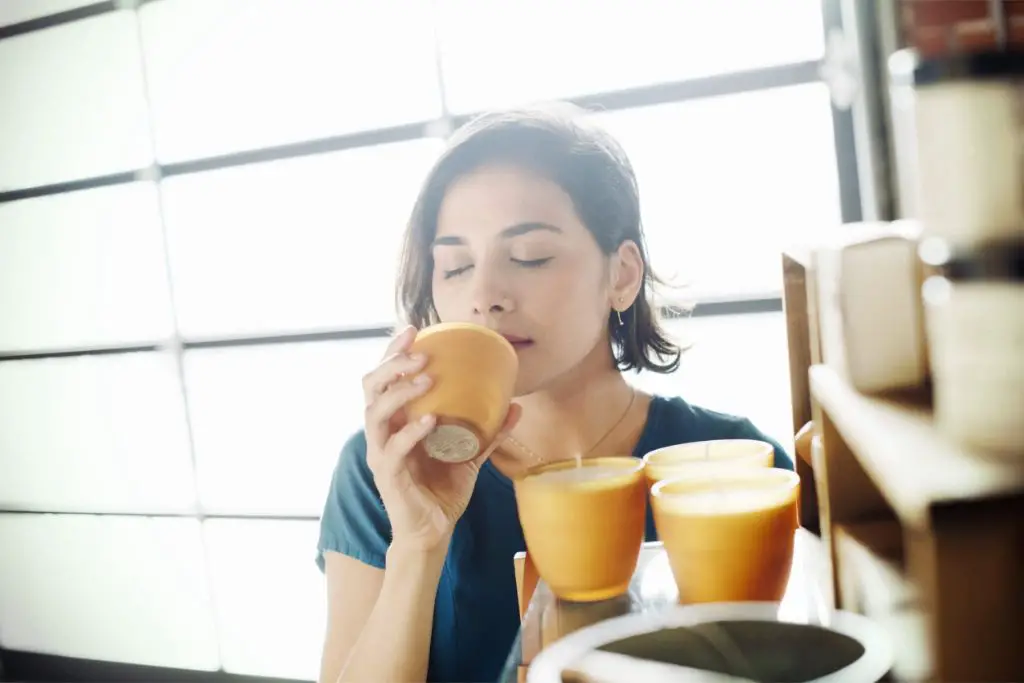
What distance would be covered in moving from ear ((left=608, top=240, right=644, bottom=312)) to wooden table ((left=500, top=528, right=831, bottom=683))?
468mm

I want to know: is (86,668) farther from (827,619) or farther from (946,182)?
(946,182)

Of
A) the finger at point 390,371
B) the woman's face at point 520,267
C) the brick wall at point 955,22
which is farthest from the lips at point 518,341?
the brick wall at point 955,22

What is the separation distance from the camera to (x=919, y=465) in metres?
0.27

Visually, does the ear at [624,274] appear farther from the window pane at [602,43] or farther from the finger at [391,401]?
the window pane at [602,43]

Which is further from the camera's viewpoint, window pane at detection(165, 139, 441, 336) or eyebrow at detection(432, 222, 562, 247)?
window pane at detection(165, 139, 441, 336)

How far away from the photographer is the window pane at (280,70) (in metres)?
1.80

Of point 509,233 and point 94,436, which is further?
point 94,436

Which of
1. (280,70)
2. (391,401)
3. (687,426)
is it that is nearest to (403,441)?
(391,401)

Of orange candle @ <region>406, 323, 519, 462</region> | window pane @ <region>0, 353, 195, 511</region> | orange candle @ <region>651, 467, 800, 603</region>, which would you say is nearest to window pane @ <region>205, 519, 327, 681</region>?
window pane @ <region>0, 353, 195, 511</region>

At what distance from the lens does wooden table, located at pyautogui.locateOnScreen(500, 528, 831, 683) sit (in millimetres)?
552

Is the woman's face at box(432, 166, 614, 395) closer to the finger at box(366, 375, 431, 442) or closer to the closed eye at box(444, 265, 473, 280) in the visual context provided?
the closed eye at box(444, 265, 473, 280)

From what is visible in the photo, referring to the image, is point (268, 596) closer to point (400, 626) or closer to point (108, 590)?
point (108, 590)

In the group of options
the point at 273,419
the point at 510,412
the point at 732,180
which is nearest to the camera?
the point at 510,412

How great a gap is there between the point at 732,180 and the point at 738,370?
0.40 meters
